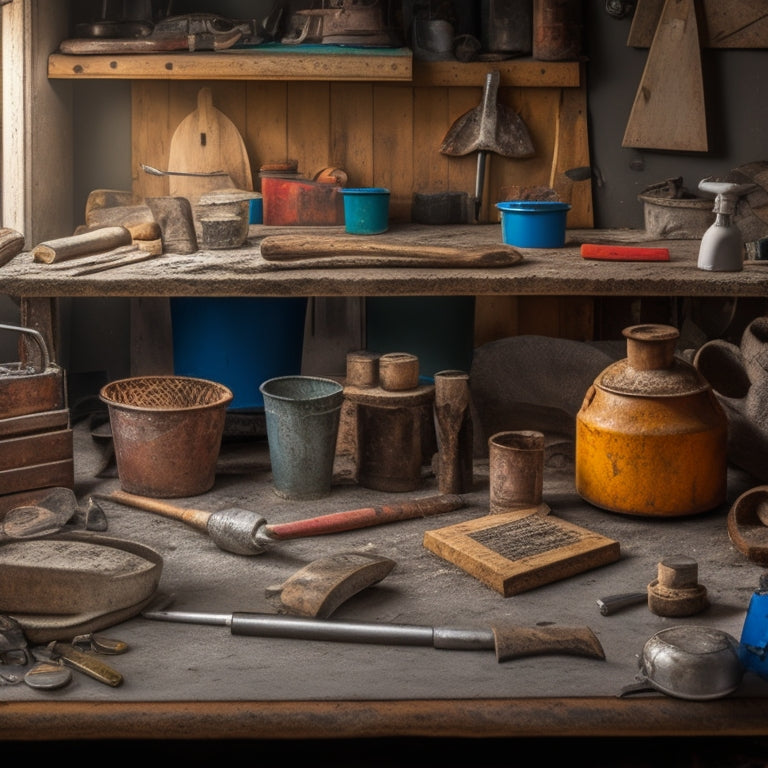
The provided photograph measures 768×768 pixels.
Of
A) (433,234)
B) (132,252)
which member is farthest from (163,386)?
(433,234)

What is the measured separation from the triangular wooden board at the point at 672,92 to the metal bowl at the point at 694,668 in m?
2.90

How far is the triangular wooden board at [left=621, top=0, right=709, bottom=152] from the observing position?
4992 millimetres

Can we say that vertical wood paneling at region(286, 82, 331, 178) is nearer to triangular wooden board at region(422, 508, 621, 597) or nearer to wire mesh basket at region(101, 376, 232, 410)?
wire mesh basket at region(101, 376, 232, 410)

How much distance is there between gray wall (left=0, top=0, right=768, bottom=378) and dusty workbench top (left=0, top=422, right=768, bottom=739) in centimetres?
199

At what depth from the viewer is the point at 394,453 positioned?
3.98 meters

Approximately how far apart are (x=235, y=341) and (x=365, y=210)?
27.9 inches

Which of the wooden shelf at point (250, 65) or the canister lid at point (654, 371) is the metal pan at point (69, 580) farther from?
the wooden shelf at point (250, 65)

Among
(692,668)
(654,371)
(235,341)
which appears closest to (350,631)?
(692,668)

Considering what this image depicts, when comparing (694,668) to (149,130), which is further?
(149,130)

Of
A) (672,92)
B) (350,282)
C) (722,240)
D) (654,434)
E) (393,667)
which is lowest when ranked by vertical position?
(393,667)

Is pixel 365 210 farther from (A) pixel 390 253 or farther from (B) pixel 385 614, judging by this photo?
(B) pixel 385 614

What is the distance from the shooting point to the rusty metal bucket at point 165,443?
3789 mm

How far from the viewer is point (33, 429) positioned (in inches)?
145

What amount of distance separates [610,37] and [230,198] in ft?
5.75
